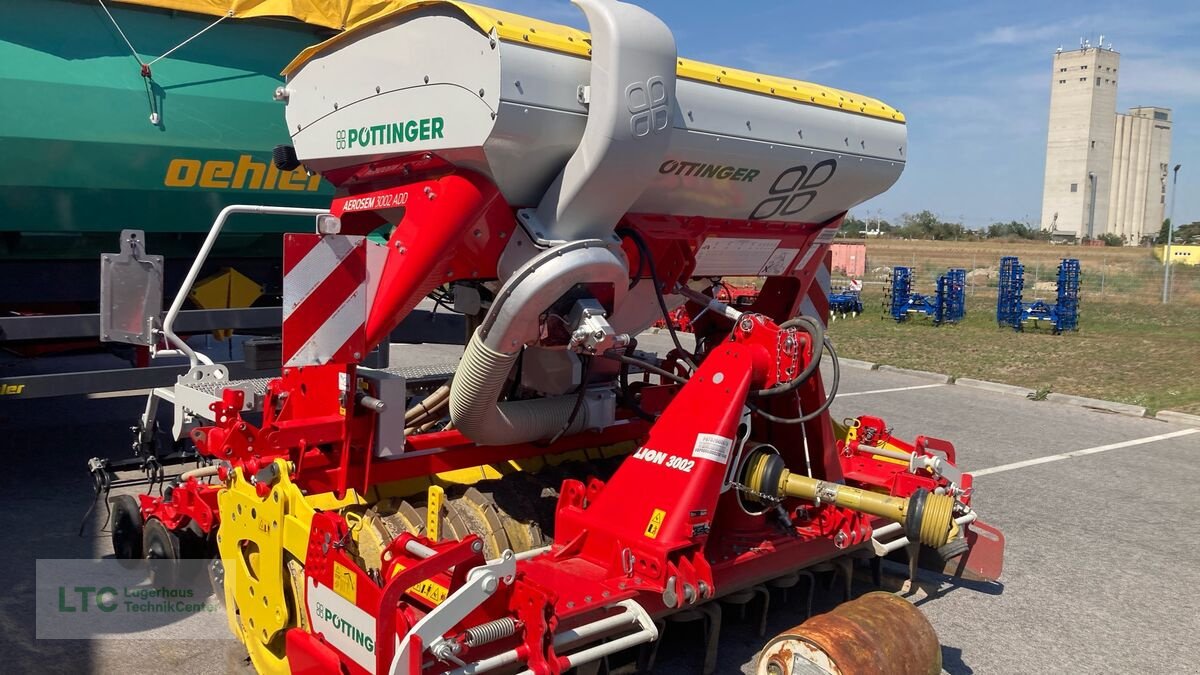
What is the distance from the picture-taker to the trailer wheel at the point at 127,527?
4594 mm

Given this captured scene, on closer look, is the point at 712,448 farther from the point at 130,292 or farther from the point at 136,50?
the point at 136,50

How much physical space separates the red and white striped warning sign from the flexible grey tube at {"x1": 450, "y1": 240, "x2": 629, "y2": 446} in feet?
1.42

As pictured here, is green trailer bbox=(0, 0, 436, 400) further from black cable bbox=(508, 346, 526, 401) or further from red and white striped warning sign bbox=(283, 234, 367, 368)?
red and white striped warning sign bbox=(283, 234, 367, 368)

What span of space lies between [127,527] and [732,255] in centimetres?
311

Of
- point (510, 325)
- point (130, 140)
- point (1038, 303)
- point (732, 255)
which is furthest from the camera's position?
point (1038, 303)

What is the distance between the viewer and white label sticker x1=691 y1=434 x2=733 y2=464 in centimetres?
349

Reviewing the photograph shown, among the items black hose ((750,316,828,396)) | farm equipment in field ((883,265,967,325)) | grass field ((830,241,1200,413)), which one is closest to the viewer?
black hose ((750,316,828,396))

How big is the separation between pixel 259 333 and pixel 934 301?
16.5 meters

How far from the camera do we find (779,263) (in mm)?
4547

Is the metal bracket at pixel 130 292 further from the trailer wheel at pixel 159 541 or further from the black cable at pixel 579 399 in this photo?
the black cable at pixel 579 399

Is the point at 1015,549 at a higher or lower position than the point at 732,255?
lower

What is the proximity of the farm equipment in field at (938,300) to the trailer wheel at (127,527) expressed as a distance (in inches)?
697

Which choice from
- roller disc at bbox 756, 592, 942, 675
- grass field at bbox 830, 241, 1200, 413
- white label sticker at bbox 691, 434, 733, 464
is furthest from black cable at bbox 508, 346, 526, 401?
grass field at bbox 830, 241, 1200, 413

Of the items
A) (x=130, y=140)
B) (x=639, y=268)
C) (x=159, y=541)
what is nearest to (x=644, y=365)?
(x=639, y=268)
